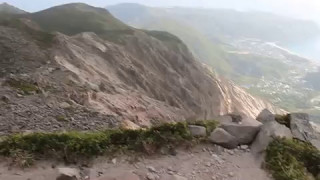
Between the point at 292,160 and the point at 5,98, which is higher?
the point at 292,160

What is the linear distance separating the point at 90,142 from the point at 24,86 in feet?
67.6

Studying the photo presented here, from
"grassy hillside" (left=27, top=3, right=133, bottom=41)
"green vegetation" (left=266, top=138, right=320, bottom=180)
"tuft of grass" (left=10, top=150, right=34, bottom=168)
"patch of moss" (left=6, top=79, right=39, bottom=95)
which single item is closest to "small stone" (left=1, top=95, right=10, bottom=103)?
"patch of moss" (left=6, top=79, right=39, bottom=95)

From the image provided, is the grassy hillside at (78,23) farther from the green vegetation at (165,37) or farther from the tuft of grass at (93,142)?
the tuft of grass at (93,142)

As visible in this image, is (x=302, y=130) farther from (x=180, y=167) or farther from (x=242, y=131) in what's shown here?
(x=180, y=167)

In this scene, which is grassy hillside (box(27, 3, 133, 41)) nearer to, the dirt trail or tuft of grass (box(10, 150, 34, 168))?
the dirt trail

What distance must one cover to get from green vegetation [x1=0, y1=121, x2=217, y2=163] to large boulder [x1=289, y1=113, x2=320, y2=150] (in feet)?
13.1

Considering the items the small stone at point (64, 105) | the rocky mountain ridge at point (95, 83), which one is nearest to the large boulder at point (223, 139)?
the rocky mountain ridge at point (95, 83)

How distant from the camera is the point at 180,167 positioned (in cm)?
1331

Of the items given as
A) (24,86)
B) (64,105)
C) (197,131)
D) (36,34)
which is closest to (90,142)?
(197,131)

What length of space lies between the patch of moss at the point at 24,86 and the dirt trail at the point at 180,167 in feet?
63.8

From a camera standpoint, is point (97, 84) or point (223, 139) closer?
point (223, 139)

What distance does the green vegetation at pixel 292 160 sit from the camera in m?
12.9

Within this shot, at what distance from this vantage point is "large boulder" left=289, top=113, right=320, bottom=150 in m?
15.3

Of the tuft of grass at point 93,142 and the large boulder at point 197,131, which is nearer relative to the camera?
the tuft of grass at point 93,142
